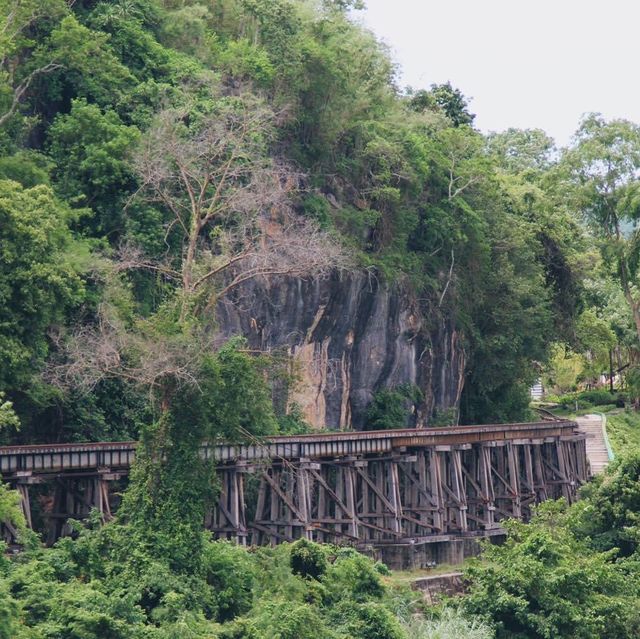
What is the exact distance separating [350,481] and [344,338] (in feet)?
27.8

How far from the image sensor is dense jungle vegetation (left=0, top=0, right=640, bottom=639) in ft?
103

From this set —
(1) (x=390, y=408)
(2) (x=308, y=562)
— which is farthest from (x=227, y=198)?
(1) (x=390, y=408)

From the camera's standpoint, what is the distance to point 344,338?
49.0m

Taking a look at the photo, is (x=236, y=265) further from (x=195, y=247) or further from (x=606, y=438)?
(x=606, y=438)

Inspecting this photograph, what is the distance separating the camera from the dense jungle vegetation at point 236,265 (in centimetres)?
3152

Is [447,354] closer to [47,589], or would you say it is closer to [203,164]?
[203,164]

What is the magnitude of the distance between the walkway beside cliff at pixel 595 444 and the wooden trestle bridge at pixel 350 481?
26.2 ft

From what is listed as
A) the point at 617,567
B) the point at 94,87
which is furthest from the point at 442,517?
the point at 94,87

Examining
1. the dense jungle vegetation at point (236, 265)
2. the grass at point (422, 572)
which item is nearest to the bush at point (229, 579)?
the dense jungle vegetation at point (236, 265)

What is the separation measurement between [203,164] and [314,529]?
8917 mm

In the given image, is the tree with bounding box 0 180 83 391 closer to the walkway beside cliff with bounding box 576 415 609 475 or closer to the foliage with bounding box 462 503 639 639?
the foliage with bounding box 462 503 639 639

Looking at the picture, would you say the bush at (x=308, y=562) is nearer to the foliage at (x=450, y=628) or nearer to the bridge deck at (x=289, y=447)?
the foliage at (x=450, y=628)

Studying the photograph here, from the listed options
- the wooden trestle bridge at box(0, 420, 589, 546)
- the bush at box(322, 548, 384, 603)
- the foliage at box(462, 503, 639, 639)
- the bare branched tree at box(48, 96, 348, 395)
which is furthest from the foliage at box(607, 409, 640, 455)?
the bush at box(322, 548, 384, 603)

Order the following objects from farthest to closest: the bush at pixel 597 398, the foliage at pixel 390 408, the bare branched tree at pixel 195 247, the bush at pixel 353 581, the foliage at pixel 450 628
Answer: the bush at pixel 597 398 → the foliage at pixel 390 408 → the bush at pixel 353 581 → the bare branched tree at pixel 195 247 → the foliage at pixel 450 628
